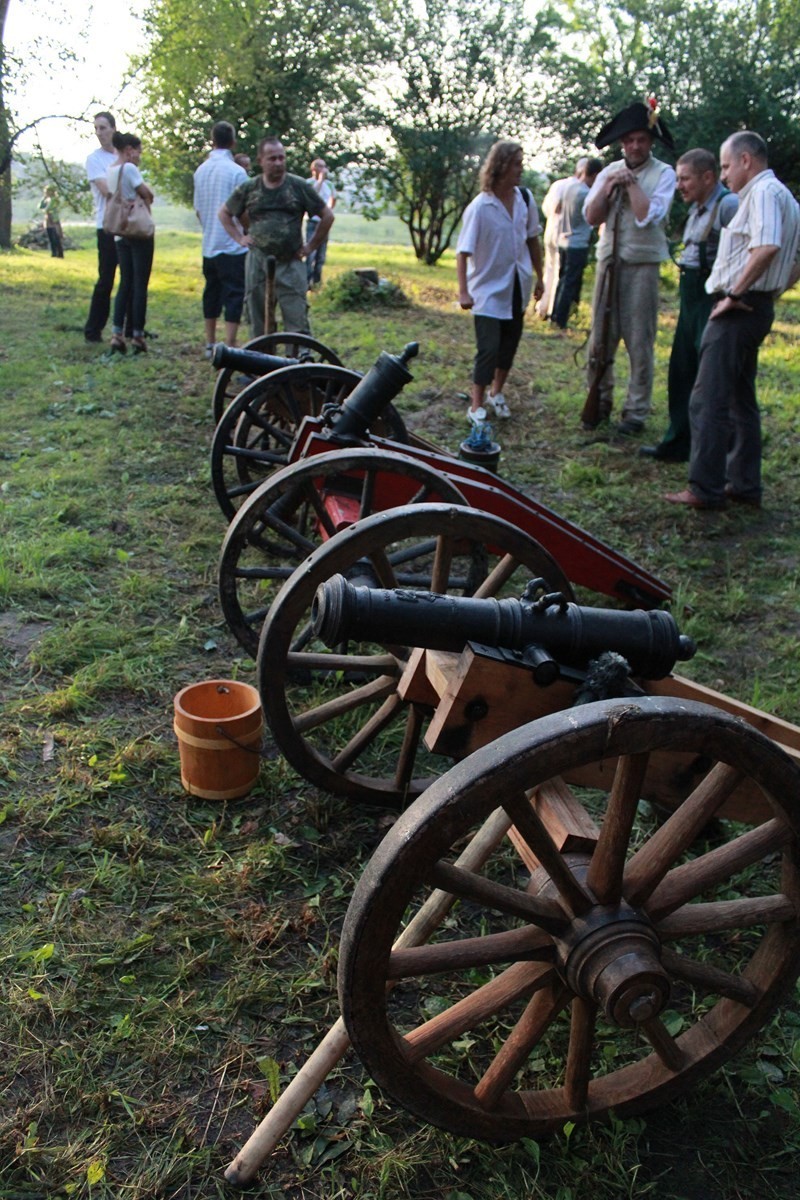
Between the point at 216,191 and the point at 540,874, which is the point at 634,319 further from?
the point at 540,874

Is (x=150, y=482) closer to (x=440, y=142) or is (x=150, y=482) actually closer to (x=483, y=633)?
(x=483, y=633)

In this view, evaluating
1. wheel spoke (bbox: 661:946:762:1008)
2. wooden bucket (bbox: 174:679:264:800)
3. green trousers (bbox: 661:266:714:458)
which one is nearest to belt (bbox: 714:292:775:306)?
green trousers (bbox: 661:266:714:458)

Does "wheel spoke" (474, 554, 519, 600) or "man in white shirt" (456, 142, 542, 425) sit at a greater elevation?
"man in white shirt" (456, 142, 542, 425)

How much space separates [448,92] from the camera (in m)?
22.6

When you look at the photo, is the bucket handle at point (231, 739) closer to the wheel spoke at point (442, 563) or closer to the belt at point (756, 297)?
the wheel spoke at point (442, 563)

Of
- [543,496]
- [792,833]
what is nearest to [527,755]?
[792,833]

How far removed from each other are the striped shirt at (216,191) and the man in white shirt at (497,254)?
8.65 feet

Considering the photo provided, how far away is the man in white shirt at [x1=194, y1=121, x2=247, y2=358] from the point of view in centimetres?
857

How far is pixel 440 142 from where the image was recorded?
22000mm

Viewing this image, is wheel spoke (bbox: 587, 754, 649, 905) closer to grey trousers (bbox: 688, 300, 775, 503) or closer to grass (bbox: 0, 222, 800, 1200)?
grass (bbox: 0, 222, 800, 1200)

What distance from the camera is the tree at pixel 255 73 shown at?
21.9m

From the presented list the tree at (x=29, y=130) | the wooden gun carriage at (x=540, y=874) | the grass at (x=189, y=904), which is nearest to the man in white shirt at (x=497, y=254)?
the grass at (x=189, y=904)

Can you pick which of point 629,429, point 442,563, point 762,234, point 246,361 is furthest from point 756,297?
point 442,563

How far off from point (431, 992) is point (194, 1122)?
0.69 m
